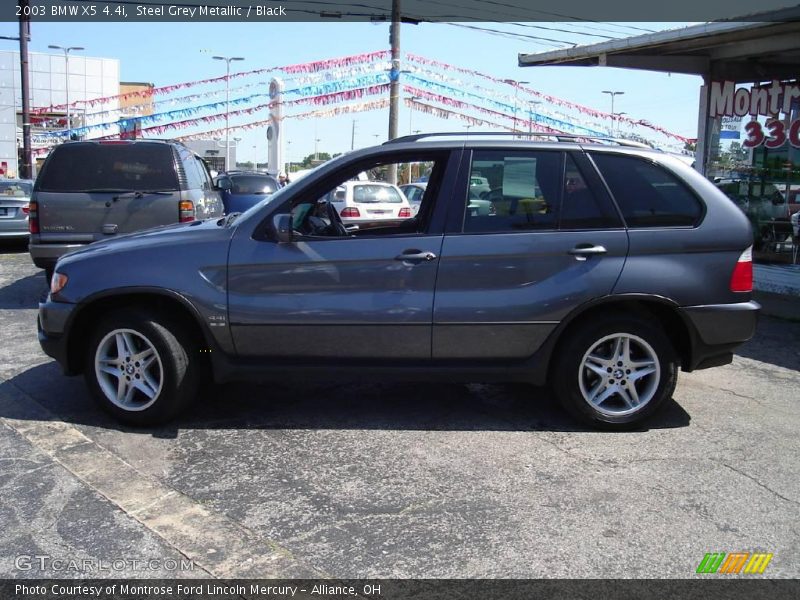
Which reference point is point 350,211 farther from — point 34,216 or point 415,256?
point 415,256

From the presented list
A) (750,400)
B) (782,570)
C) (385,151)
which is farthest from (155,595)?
(750,400)

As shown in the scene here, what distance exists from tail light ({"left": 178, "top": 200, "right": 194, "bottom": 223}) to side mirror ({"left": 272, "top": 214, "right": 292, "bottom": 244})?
4.13 metres

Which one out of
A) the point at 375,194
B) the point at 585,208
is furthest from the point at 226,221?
the point at 375,194

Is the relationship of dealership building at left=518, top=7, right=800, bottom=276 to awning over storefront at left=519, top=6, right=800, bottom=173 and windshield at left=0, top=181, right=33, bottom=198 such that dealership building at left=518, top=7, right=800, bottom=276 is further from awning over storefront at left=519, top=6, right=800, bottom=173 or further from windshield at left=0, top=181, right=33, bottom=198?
windshield at left=0, top=181, right=33, bottom=198

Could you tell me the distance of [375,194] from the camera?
16.2 m

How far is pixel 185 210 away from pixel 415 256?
4.67 meters

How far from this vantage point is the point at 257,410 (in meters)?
5.14

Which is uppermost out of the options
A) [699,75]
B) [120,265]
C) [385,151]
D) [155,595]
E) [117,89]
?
[117,89]

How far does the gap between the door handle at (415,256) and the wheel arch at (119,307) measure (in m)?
1.31

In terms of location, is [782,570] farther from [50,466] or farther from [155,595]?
[50,466]

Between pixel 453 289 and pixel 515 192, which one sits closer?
pixel 453 289

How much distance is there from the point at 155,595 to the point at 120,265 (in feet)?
7.63

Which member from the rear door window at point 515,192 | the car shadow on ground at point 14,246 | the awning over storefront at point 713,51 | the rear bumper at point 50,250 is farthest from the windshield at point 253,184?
the rear door window at point 515,192

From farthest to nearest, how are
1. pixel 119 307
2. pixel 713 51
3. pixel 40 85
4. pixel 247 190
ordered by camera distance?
pixel 40 85
pixel 247 190
pixel 713 51
pixel 119 307
